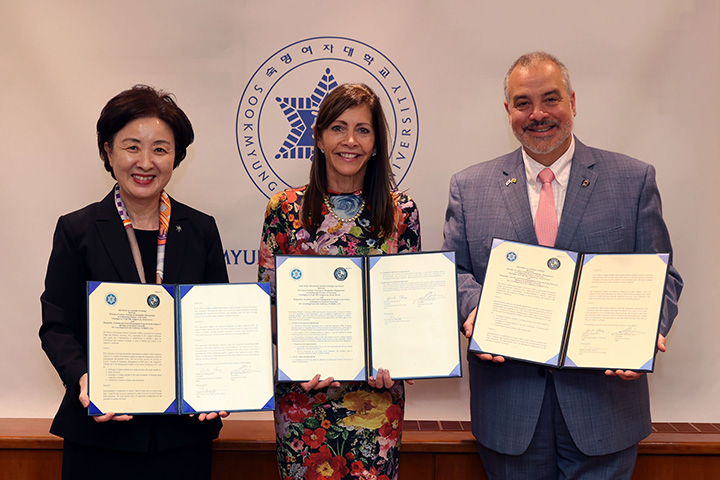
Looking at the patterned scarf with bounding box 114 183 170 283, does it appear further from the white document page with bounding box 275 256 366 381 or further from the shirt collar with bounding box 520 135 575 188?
the shirt collar with bounding box 520 135 575 188

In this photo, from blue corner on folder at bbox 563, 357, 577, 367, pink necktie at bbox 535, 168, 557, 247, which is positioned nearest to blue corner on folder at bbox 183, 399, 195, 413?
blue corner on folder at bbox 563, 357, 577, 367

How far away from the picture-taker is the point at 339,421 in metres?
1.98

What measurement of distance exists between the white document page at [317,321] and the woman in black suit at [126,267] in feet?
0.91

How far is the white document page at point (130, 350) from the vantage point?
174 cm

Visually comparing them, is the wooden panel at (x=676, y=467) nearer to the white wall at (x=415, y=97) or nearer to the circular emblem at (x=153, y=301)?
the white wall at (x=415, y=97)

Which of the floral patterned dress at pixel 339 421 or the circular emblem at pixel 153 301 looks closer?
the circular emblem at pixel 153 301

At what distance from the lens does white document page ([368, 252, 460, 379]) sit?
189cm

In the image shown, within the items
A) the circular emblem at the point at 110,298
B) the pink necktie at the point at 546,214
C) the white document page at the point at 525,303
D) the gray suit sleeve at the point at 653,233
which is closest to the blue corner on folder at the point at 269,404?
the circular emblem at the point at 110,298

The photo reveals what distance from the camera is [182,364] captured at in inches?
70.8

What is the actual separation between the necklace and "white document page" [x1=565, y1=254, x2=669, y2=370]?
73 centimetres

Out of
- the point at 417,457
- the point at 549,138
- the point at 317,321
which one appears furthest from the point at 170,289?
the point at 417,457

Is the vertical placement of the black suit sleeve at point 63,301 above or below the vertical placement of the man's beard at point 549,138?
below

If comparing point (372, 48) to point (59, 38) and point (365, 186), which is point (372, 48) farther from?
point (59, 38)

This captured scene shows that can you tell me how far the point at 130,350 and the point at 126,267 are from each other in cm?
25
